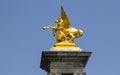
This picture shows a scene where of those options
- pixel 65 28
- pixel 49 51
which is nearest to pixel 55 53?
pixel 49 51

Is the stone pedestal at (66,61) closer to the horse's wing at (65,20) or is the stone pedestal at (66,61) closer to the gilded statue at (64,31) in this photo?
the gilded statue at (64,31)

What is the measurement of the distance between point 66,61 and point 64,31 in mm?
2538

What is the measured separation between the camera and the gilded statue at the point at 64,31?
36456 millimetres

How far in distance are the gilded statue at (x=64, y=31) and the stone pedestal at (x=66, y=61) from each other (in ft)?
4.69

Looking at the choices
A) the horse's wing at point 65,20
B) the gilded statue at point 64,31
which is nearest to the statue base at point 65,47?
the gilded statue at point 64,31

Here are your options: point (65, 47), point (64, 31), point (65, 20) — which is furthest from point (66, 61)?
point (65, 20)

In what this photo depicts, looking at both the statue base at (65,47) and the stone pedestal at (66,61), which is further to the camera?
the statue base at (65,47)

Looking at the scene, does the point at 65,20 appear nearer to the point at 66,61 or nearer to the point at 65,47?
the point at 65,47

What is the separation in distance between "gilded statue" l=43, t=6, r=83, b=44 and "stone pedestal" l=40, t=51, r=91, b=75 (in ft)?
4.69

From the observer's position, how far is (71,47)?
3588cm

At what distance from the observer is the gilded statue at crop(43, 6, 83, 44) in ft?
120

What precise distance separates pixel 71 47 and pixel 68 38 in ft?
3.23

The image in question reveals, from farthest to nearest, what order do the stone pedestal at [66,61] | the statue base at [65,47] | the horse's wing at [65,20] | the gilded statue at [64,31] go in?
the horse's wing at [65,20] → the gilded statue at [64,31] → the statue base at [65,47] → the stone pedestal at [66,61]

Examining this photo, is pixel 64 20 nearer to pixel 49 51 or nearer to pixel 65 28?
pixel 65 28
